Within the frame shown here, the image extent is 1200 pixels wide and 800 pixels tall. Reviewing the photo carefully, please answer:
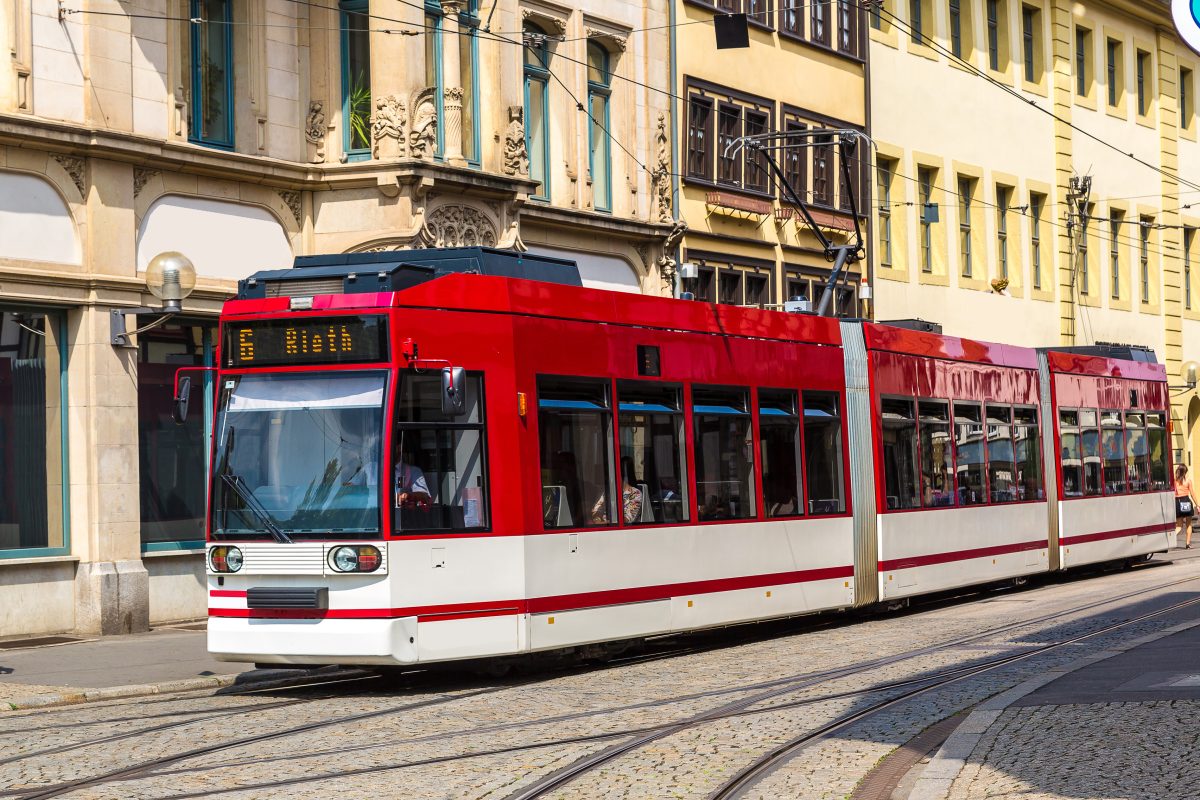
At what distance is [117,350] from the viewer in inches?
794

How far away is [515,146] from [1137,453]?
11191mm

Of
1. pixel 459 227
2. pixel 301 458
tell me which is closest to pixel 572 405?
pixel 301 458

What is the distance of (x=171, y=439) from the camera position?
69.6 feet

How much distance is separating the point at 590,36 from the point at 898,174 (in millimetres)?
11711

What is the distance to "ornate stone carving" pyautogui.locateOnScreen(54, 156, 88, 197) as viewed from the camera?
778 inches

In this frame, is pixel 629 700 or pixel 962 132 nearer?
pixel 629 700

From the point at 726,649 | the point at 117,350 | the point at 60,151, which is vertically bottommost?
the point at 726,649

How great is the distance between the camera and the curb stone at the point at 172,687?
545 inches

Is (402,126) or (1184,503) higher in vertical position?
(402,126)

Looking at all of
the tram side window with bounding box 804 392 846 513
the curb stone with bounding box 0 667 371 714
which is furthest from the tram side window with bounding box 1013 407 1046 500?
the curb stone with bounding box 0 667 371 714

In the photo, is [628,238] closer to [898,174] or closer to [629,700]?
[898,174]

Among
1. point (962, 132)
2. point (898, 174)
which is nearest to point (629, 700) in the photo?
point (898, 174)

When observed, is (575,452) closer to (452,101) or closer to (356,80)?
(452,101)

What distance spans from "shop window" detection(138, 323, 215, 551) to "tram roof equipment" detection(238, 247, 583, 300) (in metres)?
5.85
